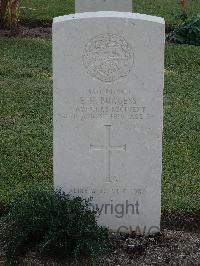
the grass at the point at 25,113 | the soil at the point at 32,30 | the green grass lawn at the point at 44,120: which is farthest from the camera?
the soil at the point at 32,30

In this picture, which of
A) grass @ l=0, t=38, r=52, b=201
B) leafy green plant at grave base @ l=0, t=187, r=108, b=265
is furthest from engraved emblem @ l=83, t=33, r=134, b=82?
grass @ l=0, t=38, r=52, b=201

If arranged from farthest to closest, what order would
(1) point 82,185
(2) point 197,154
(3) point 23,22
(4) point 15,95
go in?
(3) point 23,22 < (4) point 15,95 < (2) point 197,154 < (1) point 82,185

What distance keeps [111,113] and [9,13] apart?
8.04 metres

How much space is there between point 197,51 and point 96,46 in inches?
278

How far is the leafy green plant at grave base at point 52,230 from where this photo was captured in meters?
4.73

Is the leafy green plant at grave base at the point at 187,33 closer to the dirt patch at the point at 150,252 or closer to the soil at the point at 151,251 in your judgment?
the soil at the point at 151,251

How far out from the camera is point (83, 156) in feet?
16.7

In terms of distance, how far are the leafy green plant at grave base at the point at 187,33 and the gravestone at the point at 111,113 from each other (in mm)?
7627

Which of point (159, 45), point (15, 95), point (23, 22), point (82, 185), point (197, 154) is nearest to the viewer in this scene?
point (159, 45)

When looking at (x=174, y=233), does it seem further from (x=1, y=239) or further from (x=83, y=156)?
(x=1, y=239)

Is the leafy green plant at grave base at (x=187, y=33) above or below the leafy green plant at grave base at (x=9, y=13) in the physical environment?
below

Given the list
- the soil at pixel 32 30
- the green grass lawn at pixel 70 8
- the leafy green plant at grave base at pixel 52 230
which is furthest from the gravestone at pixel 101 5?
the leafy green plant at grave base at pixel 52 230

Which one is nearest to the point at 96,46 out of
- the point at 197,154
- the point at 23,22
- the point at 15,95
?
the point at 197,154

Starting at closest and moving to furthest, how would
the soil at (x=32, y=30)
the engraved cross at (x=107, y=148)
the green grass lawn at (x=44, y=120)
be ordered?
the engraved cross at (x=107, y=148) < the green grass lawn at (x=44, y=120) < the soil at (x=32, y=30)
